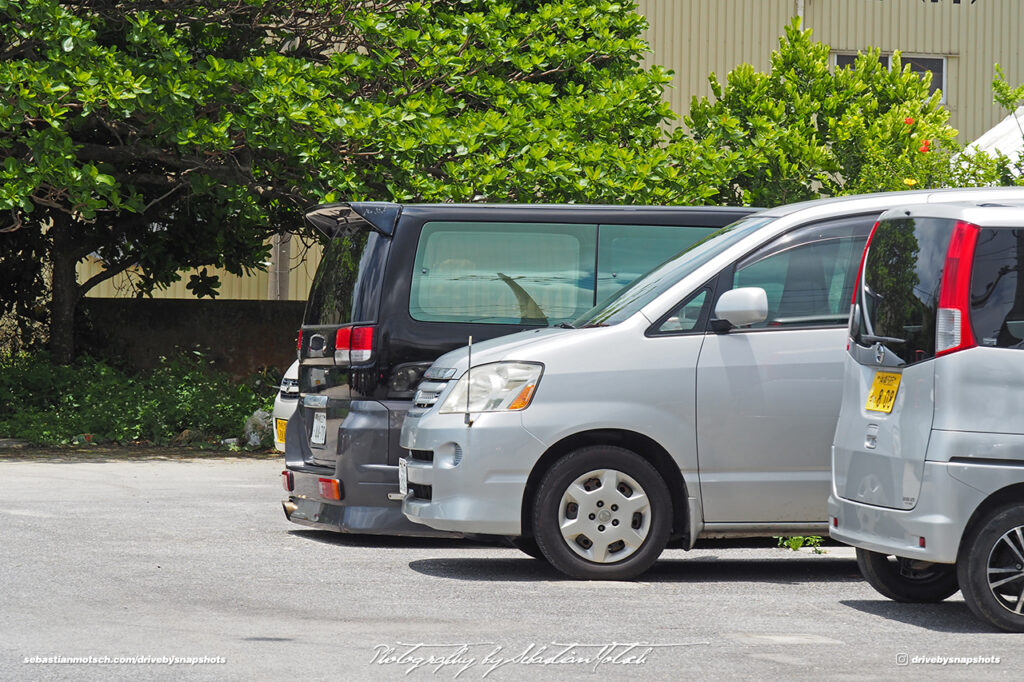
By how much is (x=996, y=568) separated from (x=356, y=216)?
444 cm

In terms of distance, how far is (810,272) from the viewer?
8.41m

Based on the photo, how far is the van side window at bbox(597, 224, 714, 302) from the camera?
9461 millimetres

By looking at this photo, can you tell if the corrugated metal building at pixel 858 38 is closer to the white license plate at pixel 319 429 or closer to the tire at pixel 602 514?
the white license plate at pixel 319 429

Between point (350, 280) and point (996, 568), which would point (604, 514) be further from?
point (350, 280)

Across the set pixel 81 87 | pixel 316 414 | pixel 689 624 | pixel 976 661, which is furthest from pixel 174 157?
pixel 976 661

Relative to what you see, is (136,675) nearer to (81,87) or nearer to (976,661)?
(976,661)

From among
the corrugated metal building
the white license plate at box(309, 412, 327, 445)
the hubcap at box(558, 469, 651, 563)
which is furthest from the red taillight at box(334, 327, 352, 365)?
the corrugated metal building

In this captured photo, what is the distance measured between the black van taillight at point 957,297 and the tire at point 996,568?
76 centimetres

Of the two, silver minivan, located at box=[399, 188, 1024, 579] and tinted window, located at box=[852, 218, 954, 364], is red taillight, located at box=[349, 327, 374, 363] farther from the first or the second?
tinted window, located at box=[852, 218, 954, 364]

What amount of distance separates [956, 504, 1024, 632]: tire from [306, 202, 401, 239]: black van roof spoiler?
3994 millimetres

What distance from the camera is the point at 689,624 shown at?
7004 mm

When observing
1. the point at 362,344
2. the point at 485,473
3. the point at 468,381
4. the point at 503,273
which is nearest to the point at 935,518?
the point at 485,473

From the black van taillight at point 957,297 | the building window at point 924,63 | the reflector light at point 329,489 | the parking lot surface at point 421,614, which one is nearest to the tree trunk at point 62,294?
the parking lot surface at point 421,614

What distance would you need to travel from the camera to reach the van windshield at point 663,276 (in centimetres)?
837
